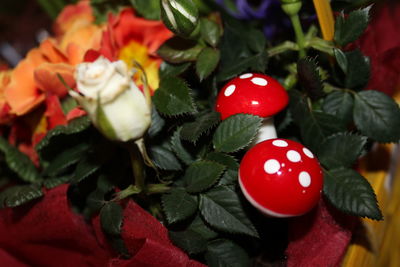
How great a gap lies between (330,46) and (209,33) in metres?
0.17

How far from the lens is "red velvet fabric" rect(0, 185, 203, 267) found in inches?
20.6

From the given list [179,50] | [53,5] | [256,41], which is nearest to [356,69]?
[256,41]

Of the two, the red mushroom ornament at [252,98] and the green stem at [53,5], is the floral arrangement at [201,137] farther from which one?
the green stem at [53,5]

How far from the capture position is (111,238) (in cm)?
56

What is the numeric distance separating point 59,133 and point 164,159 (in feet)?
0.50

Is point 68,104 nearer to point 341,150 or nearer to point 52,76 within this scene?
point 52,76

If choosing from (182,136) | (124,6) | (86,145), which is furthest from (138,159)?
(124,6)

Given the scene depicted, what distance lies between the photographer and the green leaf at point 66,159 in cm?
61

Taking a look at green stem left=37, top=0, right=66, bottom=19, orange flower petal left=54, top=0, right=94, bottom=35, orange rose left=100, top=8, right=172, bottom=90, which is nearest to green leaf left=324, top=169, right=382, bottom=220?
orange rose left=100, top=8, right=172, bottom=90

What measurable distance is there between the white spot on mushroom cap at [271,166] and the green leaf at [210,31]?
238mm

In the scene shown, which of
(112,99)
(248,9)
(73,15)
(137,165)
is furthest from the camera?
(73,15)

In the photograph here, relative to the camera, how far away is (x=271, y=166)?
457 mm

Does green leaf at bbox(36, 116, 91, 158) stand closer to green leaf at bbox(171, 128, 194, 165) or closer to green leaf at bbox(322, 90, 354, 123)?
green leaf at bbox(171, 128, 194, 165)

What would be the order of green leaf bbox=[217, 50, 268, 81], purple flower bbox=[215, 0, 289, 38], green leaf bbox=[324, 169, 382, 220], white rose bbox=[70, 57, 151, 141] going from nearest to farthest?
white rose bbox=[70, 57, 151, 141]
green leaf bbox=[324, 169, 382, 220]
green leaf bbox=[217, 50, 268, 81]
purple flower bbox=[215, 0, 289, 38]
